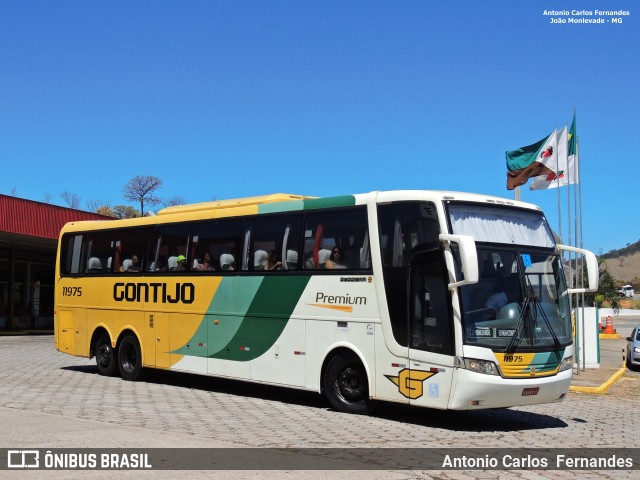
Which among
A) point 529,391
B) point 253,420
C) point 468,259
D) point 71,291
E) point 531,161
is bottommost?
point 253,420

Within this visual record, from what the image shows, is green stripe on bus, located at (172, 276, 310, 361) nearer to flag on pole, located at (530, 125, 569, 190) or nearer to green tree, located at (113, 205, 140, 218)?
flag on pole, located at (530, 125, 569, 190)

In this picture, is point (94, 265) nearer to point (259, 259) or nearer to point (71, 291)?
point (71, 291)

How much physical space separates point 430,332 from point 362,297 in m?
1.48

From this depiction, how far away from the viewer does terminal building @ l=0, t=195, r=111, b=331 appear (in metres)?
34.1

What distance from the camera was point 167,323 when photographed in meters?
16.4

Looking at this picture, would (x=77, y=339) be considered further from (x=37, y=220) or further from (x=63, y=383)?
(x=37, y=220)

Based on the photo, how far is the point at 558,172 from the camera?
21.6 m

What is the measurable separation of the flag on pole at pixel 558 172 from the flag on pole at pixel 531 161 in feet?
0.26

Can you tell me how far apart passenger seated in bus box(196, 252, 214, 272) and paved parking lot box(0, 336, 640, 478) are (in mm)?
2374

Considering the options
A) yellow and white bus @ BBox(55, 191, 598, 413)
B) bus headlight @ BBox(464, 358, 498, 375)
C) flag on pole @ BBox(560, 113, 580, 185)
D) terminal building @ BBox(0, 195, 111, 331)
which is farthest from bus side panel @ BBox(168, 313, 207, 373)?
terminal building @ BBox(0, 195, 111, 331)

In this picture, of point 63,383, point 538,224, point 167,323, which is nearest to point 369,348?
point 538,224

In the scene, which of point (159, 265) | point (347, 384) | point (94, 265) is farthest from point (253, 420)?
point (94, 265)

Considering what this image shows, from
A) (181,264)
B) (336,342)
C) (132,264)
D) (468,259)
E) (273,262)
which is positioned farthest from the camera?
(132,264)

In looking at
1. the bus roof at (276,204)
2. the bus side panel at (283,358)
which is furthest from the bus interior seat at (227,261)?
the bus side panel at (283,358)
